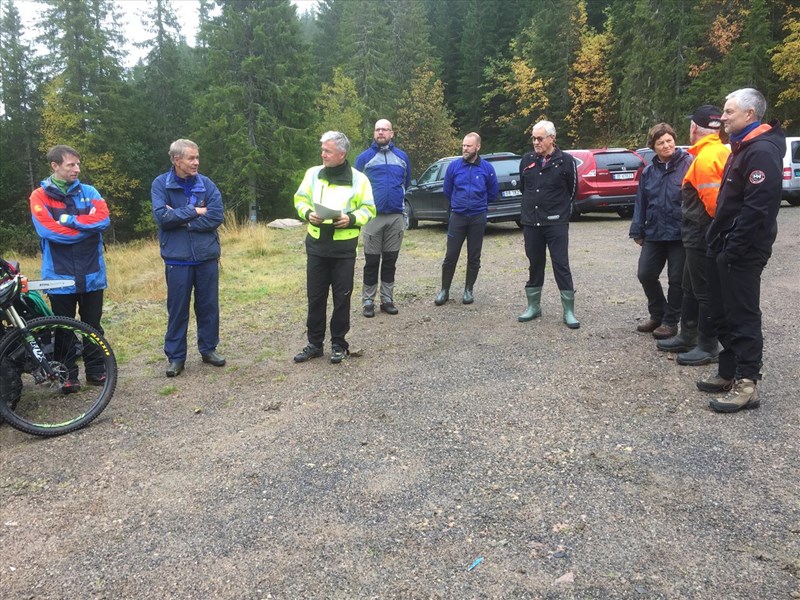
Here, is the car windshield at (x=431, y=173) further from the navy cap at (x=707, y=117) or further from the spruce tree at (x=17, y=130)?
the spruce tree at (x=17, y=130)

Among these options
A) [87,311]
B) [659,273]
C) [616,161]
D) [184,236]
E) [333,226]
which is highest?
[616,161]

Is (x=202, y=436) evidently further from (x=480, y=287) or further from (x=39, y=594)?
(x=480, y=287)

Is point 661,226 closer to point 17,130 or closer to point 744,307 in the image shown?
point 744,307

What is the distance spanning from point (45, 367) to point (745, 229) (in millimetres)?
4599

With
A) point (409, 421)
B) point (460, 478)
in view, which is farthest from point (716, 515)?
point (409, 421)

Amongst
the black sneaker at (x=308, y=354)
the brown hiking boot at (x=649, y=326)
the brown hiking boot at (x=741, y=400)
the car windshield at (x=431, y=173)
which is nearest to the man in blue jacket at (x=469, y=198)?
the brown hiking boot at (x=649, y=326)

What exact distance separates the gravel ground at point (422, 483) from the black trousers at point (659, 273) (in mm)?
432

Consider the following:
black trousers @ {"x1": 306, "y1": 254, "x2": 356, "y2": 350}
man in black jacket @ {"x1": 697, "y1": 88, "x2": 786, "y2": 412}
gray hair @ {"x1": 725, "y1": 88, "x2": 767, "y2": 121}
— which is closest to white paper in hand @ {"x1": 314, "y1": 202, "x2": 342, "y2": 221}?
black trousers @ {"x1": 306, "y1": 254, "x2": 356, "y2": 350}

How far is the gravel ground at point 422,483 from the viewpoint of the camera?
240 cm

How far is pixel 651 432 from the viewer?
3.55 metres

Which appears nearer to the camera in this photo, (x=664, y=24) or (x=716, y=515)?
(x=716, y=515)

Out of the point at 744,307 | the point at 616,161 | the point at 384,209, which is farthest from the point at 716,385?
the point at 616,161

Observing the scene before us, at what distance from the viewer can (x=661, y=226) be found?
5.20 m

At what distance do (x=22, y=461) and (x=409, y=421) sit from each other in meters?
2.34
